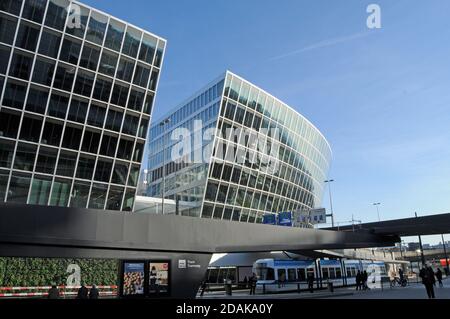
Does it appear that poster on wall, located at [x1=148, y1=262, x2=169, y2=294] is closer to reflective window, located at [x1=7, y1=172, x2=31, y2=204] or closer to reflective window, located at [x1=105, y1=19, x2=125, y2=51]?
reflective window, located at [x1=7, y1=172, x2=31, y2=204]

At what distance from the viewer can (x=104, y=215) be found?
17766 millimetres

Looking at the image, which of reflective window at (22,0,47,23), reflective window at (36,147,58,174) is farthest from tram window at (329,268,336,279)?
reflective window at (22,0,47,23)

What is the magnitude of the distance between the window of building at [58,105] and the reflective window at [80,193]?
746 centimetres

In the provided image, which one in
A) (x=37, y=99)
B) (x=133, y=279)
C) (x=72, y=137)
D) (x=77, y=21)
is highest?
(x=77, y=21)

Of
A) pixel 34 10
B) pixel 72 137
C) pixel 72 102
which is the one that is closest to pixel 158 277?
pixel 72 137

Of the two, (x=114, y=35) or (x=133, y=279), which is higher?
(x=114, y=35)

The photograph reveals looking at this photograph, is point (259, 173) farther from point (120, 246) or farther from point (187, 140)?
point (120, 246)

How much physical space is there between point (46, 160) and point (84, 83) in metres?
9.37

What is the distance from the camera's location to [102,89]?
153 ft

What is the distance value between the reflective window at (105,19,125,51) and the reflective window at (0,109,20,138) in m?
12.8

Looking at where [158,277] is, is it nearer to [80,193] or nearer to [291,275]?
[291,275]

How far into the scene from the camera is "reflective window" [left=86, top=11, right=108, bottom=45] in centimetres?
4522

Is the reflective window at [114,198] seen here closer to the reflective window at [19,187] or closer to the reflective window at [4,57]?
the reflective window at [19,187]

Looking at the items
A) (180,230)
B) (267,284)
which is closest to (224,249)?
(180,230)
